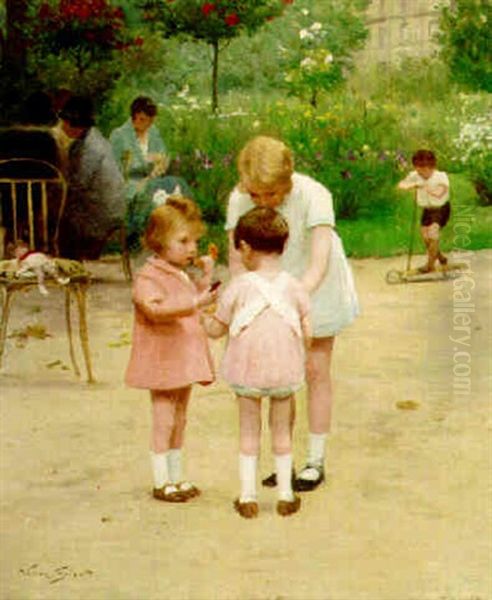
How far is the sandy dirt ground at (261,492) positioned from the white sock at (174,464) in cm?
12

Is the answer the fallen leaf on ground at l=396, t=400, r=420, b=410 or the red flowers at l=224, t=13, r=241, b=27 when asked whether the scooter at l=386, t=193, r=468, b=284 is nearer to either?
the red flowers at l=224, t=13, r=241, b=27

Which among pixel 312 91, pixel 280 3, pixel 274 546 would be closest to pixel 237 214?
pixel 274 546

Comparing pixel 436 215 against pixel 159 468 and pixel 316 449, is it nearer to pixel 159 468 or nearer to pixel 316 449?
pixel 316 449

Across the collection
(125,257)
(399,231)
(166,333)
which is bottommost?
(399,231)

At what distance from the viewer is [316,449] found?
513 centimetres

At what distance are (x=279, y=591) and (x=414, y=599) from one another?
391 mm

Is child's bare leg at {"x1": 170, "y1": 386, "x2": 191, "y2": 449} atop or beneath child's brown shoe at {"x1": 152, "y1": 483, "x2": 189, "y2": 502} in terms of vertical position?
atop

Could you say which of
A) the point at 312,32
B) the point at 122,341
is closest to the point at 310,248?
the point at 122,341

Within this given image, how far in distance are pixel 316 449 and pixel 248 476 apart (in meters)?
0.50


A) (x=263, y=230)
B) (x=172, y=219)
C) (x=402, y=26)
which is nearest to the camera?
(x=263, y=230)

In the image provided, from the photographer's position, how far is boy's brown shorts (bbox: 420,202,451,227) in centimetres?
937

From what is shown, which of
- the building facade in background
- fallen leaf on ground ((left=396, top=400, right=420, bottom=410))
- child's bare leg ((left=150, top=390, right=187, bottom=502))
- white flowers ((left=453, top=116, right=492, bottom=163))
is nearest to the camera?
child's bare leg ((left=150, top=390, right=187, bottom=502))

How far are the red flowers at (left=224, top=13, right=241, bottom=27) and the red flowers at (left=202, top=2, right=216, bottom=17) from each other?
149 mm

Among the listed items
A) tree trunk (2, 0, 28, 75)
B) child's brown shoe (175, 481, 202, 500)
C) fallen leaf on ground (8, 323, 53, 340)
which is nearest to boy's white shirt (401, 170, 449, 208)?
fallen leaf on ground (8, 323, 53, 340)
